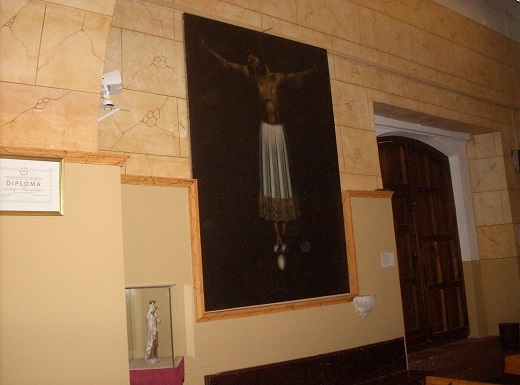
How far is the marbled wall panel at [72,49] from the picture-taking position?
3.06m

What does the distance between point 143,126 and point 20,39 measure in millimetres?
1260

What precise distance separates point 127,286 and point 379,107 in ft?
11.9

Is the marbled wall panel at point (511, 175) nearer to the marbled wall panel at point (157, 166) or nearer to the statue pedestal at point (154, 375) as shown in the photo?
the marbled wall panel at point (157, 166)

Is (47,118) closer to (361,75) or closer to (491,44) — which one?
(361,75)

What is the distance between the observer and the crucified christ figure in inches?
185

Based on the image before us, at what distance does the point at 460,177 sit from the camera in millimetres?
7742

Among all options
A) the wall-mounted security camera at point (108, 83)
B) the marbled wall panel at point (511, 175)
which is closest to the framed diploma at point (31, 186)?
the wall-mounted security camera at point (108, 83)

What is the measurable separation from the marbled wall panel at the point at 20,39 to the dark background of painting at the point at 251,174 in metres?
1.48

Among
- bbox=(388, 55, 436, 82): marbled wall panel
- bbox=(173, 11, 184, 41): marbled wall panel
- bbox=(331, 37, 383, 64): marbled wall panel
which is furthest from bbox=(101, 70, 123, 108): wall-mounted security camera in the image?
bbox=(388, 55, 436, 82): marbled wall panel

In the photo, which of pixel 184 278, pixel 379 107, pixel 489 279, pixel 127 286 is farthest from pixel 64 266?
pixel 489 279

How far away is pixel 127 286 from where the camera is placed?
3.77 meters

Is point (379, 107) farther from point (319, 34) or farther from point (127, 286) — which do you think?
point (127, 286)

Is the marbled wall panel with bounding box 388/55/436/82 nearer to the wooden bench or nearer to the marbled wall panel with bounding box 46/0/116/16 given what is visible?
the wooden bench

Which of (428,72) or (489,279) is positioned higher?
(428,72)
